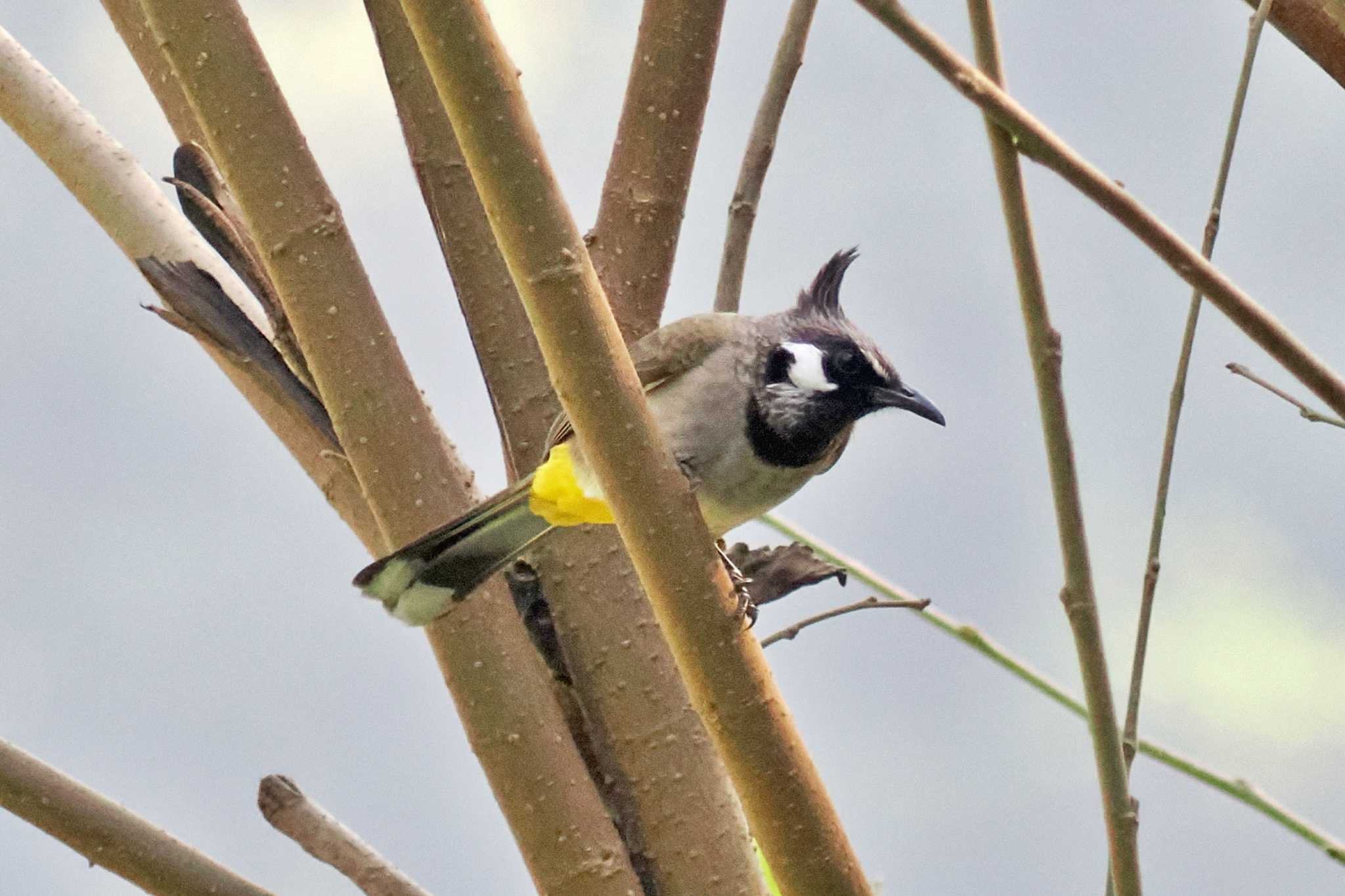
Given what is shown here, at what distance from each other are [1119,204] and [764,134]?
1.12 metres

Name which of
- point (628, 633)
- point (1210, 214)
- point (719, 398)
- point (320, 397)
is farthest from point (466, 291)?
point (1210, 214)

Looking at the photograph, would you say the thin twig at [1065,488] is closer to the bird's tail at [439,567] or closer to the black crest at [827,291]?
the bird's tail at [439,567]

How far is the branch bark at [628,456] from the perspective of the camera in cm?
119

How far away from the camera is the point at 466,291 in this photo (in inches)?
76.9

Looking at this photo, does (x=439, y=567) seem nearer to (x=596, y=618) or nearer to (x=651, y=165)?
(x=596, y=618)

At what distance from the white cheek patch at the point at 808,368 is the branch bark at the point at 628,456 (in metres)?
0.79

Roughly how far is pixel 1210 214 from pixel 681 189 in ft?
2.97

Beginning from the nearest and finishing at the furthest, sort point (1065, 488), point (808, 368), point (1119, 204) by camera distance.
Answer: point (1119, 204) < point (1065, 488) < point (808, 368)

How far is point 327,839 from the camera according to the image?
1814 millimetres

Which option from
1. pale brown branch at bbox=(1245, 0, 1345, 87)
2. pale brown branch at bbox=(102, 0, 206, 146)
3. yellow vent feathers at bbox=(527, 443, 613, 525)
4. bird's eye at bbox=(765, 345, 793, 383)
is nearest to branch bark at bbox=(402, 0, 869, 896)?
yellow vent feathers at bbox=(527, 443, 613, 525)

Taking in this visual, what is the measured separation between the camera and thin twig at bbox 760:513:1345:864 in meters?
1.33

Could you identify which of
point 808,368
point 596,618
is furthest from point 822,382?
point 596,618

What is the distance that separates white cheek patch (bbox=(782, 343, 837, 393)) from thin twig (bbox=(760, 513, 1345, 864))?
42cm

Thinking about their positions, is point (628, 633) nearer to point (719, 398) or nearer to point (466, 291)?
point (719, 398)
